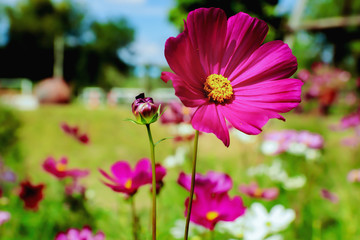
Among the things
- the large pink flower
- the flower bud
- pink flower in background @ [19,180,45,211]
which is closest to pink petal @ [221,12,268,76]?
the large pink flower

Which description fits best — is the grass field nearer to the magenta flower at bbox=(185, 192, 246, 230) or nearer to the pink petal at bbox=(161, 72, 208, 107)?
the magenta flower at bbox=(185, 192, 246, 230)

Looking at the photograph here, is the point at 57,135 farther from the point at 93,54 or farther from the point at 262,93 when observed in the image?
the point at 93,54

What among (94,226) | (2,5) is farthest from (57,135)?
(2,5)

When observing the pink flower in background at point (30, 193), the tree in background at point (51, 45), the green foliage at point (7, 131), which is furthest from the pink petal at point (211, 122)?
the tree in background at point (51, 45)

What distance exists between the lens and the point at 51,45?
21328 mm

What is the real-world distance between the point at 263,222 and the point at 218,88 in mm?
410

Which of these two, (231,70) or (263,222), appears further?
(263,222)

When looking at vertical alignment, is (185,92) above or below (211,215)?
above

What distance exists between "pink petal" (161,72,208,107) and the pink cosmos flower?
14 cm

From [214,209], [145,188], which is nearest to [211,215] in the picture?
[214,209]

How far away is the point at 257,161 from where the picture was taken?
2.70 m

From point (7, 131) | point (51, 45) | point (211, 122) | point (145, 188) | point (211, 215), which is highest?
point (51, 45)

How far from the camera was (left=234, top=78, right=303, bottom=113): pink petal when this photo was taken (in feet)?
1.16

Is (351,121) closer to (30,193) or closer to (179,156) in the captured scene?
(179,156)
